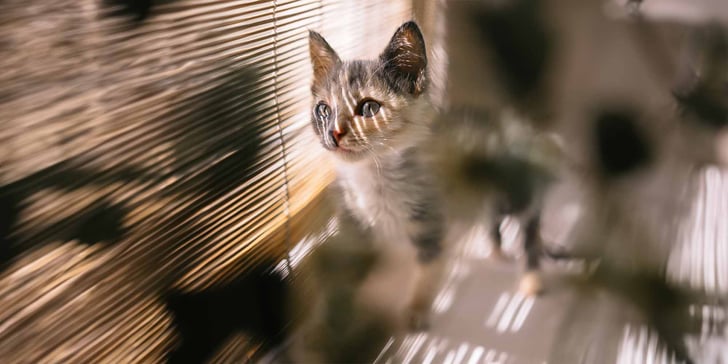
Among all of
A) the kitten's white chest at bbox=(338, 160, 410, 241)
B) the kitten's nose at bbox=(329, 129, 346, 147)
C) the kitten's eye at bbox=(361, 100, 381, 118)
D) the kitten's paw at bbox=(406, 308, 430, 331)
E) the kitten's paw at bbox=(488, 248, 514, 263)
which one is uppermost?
the kitten's eye at bbox=(361, 100, 381, 118)

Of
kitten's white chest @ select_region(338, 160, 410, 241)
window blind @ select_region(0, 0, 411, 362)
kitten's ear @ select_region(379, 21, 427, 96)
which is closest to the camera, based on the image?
window blind @ select_region(0, 0, 411, 362)

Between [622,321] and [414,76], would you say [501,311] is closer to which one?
[622,321]

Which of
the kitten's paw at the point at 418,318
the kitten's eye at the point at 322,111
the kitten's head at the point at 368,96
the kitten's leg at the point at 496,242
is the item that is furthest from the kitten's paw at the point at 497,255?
the kitten's eye at the point at 322,111

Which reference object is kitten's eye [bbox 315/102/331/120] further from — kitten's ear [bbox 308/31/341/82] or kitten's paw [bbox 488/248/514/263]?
kitten's paw [bbox 488/248/514/263]

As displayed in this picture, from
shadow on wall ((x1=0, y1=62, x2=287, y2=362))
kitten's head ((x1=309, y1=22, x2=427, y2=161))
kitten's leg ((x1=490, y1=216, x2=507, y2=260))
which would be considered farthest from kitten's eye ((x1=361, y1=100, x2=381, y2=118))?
kitten's leg ((x1=490, y1=216, x2=507, y2=260))

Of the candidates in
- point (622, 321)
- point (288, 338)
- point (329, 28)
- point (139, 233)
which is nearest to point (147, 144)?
point (139, 233)

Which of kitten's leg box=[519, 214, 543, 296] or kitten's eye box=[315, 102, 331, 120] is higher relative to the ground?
kitten's eye box=[315, 102, 331, 120]

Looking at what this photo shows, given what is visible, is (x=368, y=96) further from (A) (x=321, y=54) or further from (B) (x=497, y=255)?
(B) (x=497, y=255)

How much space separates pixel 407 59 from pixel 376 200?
0.23 metres

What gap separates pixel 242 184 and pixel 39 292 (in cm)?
31

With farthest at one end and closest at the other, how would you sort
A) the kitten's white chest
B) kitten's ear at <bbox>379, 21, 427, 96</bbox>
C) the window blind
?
the kitten's white chest
kitten's ear at <bbox>379, 21, 427, 96</bbox>
the window blind

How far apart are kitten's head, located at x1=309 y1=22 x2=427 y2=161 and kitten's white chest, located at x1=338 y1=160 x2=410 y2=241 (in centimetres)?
5

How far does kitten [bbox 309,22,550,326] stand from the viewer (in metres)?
0.74

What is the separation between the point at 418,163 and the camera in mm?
792
